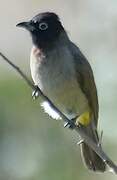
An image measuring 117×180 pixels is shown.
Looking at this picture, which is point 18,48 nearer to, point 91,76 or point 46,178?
point 46,178

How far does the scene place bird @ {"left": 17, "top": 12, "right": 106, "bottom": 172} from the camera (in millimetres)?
7195

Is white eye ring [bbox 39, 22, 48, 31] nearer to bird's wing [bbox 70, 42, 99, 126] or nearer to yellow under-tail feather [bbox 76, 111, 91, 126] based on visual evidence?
bird's wing [bbox 70, 42, 99, 126]

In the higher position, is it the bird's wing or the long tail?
the bird's wing

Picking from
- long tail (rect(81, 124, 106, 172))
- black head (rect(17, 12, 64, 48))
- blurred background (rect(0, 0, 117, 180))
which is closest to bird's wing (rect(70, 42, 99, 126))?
long tail (rect(81, 124, 106, 172))

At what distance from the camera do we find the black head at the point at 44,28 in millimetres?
7378

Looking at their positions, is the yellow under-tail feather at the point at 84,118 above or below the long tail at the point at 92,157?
above

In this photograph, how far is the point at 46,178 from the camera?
9.98 meters

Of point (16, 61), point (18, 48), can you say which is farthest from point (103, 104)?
point (18, 48)

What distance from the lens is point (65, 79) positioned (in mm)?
7211

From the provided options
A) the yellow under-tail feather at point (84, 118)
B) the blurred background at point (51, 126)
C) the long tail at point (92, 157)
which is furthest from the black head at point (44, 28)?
the blurred background at point (51, 126)

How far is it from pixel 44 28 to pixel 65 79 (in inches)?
18.9

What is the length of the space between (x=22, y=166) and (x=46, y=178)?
1.07 ft

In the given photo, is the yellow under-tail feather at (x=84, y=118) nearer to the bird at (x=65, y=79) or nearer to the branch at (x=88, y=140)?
the bird at (x=65, y=79)

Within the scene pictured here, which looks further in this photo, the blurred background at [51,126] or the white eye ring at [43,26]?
the blurred background at [51,126]
